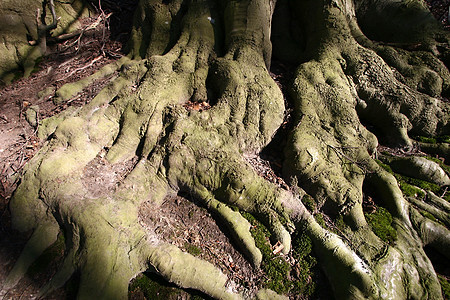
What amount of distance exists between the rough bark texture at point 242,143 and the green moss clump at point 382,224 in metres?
0.07

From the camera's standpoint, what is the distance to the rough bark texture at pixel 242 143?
222 cm

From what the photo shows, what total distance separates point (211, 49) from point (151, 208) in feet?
8.81

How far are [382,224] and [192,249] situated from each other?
6.88 feet

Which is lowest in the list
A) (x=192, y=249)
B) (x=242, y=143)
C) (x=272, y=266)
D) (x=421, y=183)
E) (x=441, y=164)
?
(x=192, y=249)

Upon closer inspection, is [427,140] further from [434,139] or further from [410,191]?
[410,191]

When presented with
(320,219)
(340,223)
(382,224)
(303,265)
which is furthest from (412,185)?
(303,265)

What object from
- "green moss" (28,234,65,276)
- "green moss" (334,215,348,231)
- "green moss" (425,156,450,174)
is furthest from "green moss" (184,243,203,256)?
"green moss" (425,156,450,174)

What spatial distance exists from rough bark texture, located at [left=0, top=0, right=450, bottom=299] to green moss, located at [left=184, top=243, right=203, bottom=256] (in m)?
0.10

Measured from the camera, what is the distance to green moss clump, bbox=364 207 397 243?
2529 mm

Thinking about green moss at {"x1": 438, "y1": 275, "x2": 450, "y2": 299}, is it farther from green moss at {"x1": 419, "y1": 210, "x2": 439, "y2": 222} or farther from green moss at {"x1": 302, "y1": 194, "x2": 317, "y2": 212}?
green moss at {"x1": 302, "y1": 194, "x2": 317, "y2": 212}

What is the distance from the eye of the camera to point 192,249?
238 cm

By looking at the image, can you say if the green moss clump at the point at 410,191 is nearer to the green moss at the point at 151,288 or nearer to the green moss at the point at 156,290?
the green moss at the point at 156,290

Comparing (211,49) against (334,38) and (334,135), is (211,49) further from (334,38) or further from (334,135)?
(334,135)

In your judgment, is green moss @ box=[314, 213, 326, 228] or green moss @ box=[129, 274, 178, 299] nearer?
green moss @ box=[129, 274, 178, 299]
